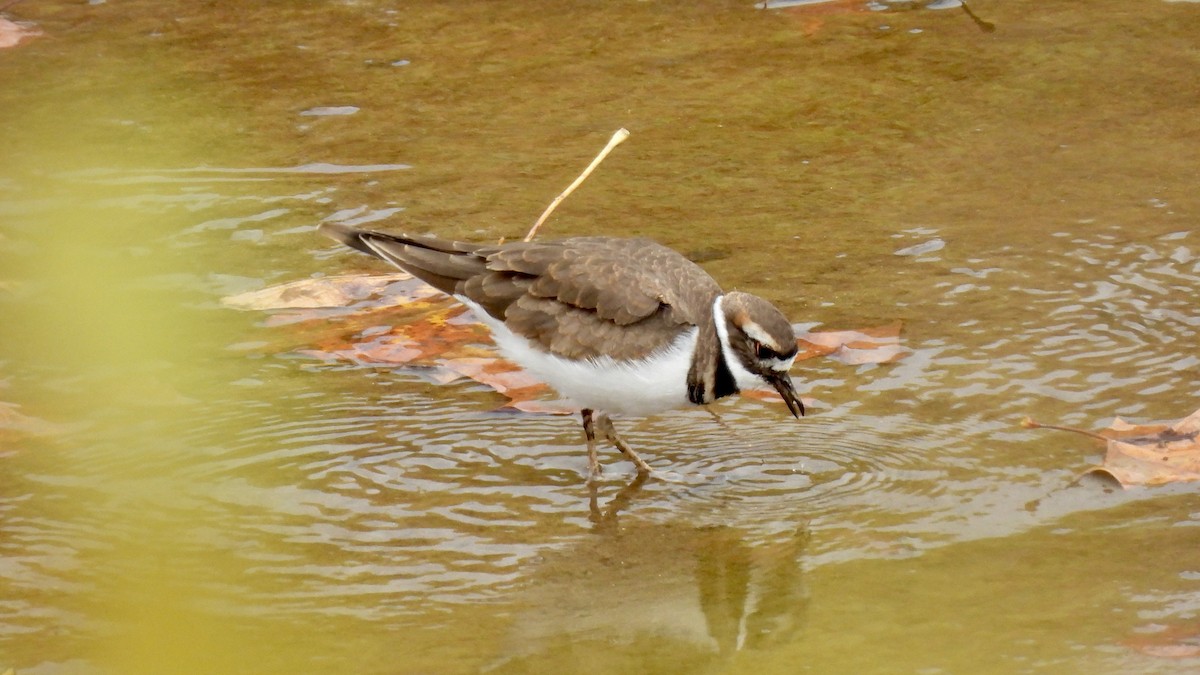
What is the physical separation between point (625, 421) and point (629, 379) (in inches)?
34.0

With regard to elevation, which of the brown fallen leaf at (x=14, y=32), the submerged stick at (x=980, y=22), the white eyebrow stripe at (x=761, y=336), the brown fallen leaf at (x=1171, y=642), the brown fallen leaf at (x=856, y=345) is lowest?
the brown fallen leaf at (x=856, y=345)

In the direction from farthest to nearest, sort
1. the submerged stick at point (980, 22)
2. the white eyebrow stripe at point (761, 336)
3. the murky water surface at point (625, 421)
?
1. the submerged stick at point (980, 22)
2. the white eyebrow stripe at point (761, 336)
3. the murky water surface at point (625, 421)

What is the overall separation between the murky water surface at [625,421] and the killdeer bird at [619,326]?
0.92ft

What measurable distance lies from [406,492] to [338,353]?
1.25 metres

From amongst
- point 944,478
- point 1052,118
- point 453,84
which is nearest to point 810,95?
point 1052,118

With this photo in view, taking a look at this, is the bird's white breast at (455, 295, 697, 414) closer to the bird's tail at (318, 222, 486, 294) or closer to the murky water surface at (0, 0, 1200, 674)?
the murky water surface at (0, 0, 1200, 674)

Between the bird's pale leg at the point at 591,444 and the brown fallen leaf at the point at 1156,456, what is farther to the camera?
the bird's pale leg at the point at 591,444

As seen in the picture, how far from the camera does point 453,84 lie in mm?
9117

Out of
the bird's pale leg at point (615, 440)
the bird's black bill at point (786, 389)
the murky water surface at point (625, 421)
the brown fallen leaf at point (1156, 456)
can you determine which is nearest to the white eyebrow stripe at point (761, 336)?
the bird's black bill at point (786, 389)

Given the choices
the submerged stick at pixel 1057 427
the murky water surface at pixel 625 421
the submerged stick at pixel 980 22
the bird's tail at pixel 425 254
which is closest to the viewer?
the murky water surface at pixel 625 421

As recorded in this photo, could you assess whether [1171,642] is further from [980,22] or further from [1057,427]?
[980,22]

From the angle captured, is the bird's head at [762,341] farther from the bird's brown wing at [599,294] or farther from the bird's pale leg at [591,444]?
the bird's pale leg at [591,444]

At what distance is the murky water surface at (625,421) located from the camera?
4.33 meters

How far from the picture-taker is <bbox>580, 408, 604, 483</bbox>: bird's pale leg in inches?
219
